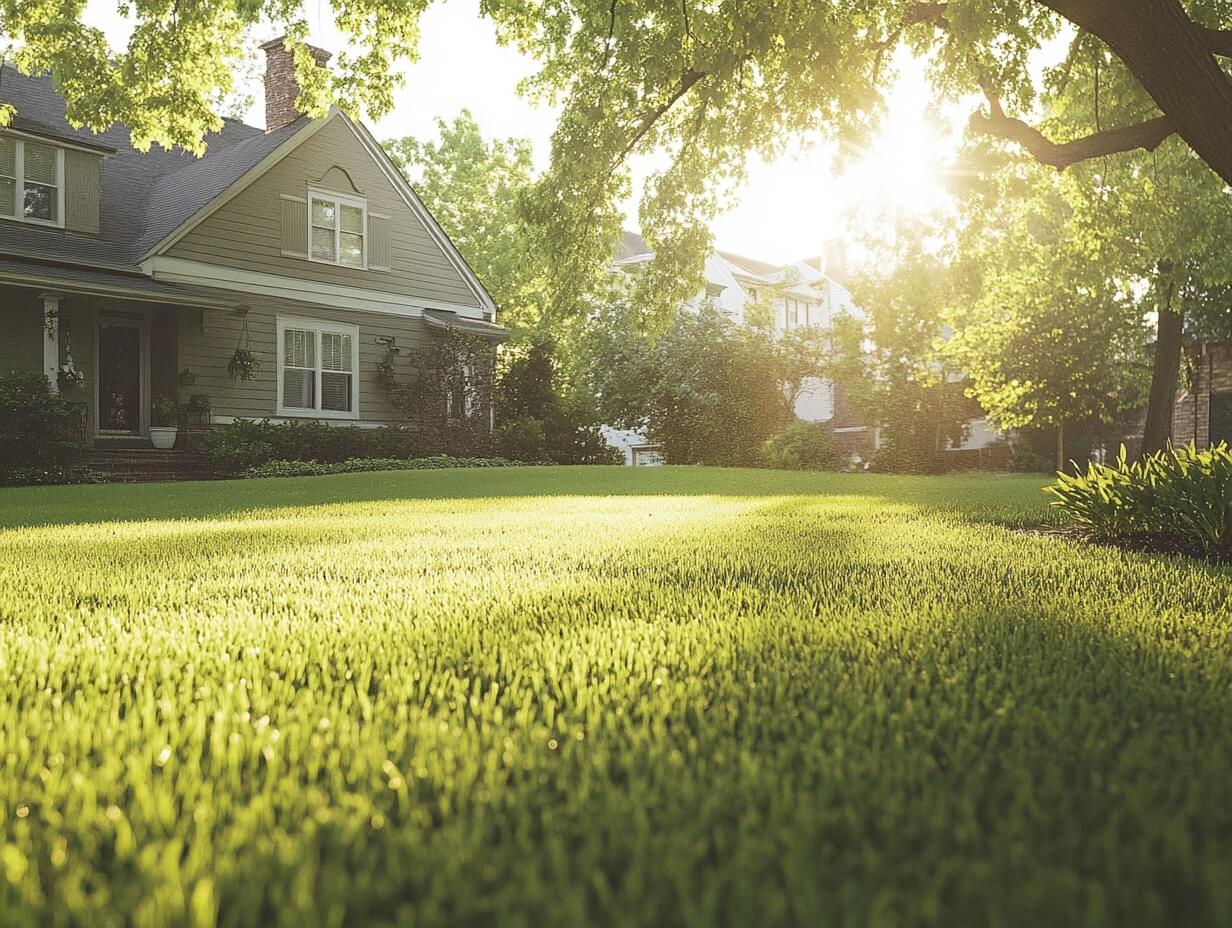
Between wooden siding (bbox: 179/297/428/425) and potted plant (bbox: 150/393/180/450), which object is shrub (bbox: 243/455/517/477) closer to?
potted plant (bbox: 150/393/180/450)

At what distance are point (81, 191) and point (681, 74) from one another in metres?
13.3

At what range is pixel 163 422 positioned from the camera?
56.3 ft

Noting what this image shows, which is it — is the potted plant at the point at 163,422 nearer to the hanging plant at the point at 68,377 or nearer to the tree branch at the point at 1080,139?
the hanging plant at the point at 68,377

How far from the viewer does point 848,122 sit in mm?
10156

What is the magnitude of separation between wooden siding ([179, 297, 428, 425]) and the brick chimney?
16.0 feet

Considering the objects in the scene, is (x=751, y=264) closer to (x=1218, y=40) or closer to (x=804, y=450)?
(x=804, y=450)

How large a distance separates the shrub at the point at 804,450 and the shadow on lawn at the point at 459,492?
7.23 meters

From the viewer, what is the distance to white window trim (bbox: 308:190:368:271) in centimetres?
2017

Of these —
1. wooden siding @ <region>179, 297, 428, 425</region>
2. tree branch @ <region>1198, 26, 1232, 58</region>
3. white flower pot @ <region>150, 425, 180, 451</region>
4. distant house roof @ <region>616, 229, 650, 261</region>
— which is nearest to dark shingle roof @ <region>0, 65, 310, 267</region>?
wooden siding @ <region>179, 297, 428, 425</region>

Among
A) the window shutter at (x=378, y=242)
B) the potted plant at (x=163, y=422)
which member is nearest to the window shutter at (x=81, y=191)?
the potted plant at (x=163, y=422)

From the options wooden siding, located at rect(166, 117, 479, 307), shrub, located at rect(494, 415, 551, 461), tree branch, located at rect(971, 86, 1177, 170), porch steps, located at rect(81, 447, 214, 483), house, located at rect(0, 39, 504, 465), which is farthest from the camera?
shrub, located at rect(494, 415, 551, 461)

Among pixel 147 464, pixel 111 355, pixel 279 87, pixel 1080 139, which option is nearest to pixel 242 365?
pixel 111 355

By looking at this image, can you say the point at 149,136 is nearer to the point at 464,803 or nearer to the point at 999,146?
the point at 464,803

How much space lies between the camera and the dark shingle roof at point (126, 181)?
17047 millimetres
